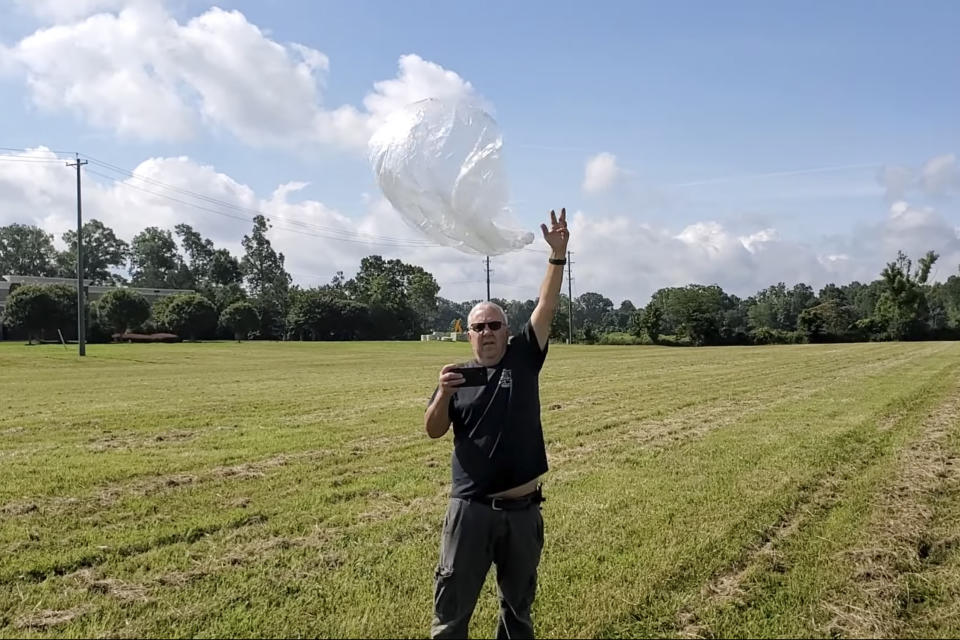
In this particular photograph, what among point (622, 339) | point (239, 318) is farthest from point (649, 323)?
point (239, 318)

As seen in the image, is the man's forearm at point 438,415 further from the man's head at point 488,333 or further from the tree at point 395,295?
the tree at point 395,295

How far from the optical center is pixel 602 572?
548cm

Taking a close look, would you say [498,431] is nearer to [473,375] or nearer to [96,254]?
[473,375]

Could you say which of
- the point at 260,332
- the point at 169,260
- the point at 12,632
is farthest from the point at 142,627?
the point at 169,260

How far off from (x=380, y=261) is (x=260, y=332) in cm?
3417

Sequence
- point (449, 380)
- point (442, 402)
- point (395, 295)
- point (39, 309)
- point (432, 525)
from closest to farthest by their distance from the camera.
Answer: point (449, 380)
point (442, 402)
point (432, 525)
point (39, 309)
point (395, 295)

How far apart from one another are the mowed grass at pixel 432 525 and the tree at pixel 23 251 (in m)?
138

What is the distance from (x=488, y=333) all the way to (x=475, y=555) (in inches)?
46.7

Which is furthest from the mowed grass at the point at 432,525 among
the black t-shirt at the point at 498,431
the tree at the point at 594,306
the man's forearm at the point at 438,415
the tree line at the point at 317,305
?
the tree at the point at 594,306

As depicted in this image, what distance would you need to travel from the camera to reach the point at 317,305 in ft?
295

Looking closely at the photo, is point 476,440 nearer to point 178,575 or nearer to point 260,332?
point 178,575

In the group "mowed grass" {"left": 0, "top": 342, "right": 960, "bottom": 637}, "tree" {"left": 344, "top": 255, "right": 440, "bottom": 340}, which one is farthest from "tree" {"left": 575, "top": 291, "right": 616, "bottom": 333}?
"mowed grass" {"left": 0, "top": 342, "right": 960, "bottom": 637}

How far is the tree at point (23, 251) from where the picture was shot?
12888 centimetres

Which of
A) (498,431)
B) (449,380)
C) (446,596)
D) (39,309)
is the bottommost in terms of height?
(446,596)
